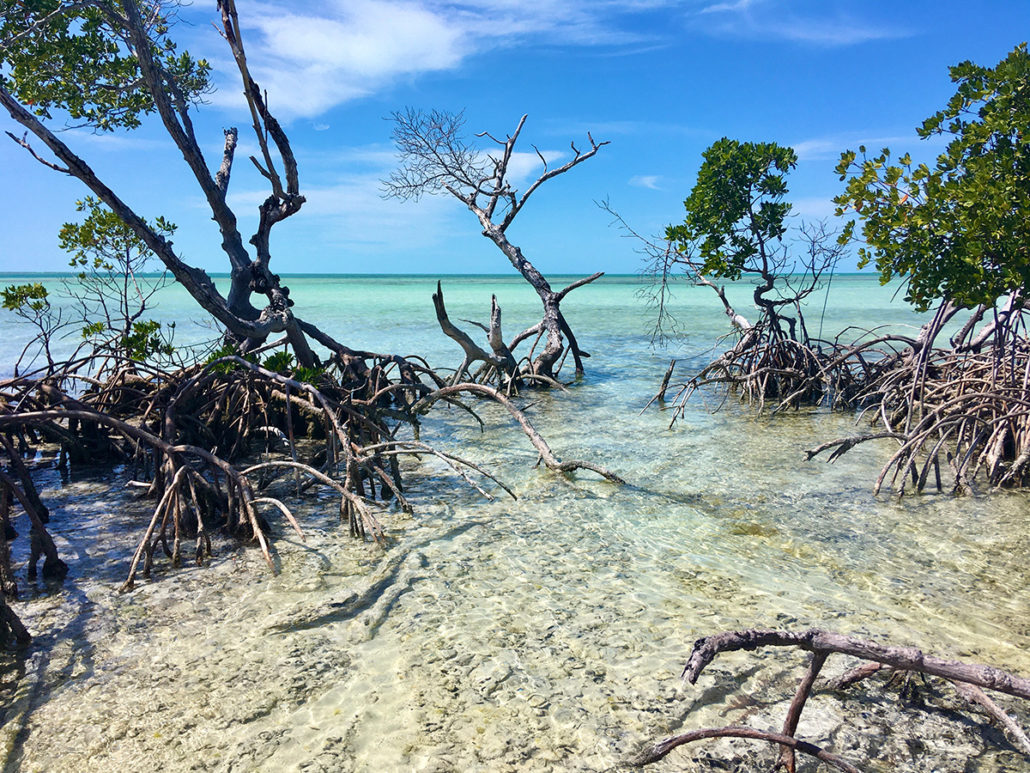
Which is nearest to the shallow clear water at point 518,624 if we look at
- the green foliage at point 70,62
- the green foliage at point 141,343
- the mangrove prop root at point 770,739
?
the mangrove prop root at point 770,739

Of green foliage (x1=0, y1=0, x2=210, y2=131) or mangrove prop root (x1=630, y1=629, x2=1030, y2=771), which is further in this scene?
green foliage (x1=0, y1=0, x2=210, y2=131)

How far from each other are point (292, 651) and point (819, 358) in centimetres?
811

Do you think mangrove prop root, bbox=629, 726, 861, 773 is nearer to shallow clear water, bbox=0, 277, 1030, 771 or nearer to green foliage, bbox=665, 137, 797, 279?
shallow clear water, bbox=0, 277, 1030, 771

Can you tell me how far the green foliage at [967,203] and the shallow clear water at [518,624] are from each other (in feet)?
4.97

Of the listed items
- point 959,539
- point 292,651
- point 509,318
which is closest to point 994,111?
point 959,539

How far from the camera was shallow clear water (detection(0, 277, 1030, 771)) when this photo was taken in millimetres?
2186

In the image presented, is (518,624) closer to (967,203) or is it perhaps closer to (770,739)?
(770,739)

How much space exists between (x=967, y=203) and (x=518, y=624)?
146 inches

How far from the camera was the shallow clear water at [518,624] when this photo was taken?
7.17ft


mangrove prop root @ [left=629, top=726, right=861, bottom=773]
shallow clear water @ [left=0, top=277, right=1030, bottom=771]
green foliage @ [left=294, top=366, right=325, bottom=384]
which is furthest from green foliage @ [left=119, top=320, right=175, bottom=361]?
mangrove prop root @ [left=629, top=726, right=861, bottom=773]

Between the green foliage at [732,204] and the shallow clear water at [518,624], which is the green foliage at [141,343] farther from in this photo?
the green foliage at [732,204]

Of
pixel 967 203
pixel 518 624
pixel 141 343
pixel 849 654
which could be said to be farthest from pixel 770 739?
pixel 141 343

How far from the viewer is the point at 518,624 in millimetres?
2924

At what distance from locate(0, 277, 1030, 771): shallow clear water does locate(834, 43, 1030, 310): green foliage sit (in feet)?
4.97
